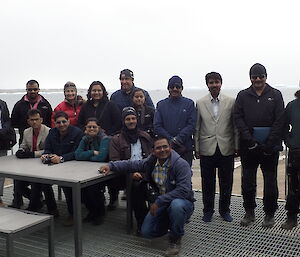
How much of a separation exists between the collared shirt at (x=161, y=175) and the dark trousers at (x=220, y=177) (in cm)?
88

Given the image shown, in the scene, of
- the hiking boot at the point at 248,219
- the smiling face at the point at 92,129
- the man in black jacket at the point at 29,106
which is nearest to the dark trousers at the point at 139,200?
the smiling face at the point at 92,129

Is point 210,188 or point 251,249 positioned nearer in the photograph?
point 251,249

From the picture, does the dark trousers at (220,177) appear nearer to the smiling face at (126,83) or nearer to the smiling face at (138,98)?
the smiling face at (138,98)

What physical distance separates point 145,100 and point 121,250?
2.13 meters

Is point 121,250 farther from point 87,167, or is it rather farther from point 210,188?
point 210,188

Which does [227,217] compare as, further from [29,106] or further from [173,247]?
[29,106]

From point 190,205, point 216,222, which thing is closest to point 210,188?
point 216,222

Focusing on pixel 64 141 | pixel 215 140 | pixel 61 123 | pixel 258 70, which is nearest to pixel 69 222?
pixel 64 141

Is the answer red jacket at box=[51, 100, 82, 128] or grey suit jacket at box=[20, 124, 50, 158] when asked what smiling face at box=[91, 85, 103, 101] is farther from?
grey suit jacket at box=[20, 124, 50, 158]

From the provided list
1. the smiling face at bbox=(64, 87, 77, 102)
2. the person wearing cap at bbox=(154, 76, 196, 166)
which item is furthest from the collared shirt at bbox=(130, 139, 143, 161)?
the smiling face at bbox=(64, 87, 77, 102)

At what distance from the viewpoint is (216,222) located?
4773 mm

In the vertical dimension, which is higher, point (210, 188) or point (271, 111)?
point (271, 111)

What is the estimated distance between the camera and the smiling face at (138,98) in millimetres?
5098

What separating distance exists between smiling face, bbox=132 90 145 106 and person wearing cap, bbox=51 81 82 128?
87 centimetres
